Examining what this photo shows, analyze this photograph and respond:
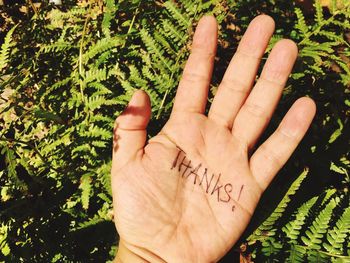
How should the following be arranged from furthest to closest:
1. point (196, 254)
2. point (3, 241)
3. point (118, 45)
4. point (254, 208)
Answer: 1. point (118, 45)
2. point (3, 241)
3. point (254, 208)
4. point (196, 254)

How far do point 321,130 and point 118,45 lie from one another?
2176mm

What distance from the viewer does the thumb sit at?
7.86ft

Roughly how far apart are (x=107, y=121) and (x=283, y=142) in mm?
1565

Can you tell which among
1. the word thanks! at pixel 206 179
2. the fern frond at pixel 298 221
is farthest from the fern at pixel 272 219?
the word thanks! at pixel 206 179

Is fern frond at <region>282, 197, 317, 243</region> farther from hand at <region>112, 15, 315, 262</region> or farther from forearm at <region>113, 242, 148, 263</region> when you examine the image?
forearm at <region>113, 242, 148, 263</region>

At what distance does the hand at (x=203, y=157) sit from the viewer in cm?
247

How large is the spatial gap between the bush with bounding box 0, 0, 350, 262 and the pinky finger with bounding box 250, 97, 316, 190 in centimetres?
24

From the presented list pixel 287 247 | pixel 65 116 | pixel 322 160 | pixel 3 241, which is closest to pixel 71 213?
pixel 3 241

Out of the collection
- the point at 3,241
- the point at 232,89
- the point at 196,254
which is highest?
the point at 232,89

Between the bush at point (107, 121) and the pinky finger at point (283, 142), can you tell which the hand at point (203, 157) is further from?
the bush at point (107, 121)

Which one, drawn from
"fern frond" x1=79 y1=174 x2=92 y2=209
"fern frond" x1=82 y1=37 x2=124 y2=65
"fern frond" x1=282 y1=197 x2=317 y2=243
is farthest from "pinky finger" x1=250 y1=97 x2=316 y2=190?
"fern frond" x1=82 y1=37 x2=124 y2=65

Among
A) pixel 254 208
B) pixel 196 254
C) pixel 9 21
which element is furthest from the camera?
pixel 9 21

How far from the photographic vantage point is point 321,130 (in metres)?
3.66

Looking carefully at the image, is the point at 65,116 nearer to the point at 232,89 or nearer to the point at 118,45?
the point at 118,45
